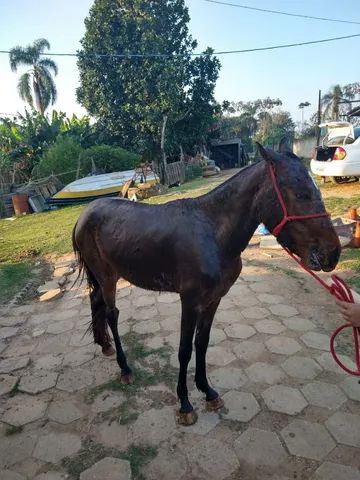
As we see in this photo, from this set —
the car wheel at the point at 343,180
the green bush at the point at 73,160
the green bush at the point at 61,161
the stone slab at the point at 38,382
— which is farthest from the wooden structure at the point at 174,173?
the stone slab at the point at 38,382

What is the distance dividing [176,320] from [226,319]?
66 cm

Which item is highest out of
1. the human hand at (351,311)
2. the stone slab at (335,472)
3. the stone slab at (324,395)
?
the human hand at (351,311)

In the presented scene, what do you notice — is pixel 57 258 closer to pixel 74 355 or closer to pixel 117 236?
pixel 74 355

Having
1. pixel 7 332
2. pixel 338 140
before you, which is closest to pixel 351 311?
pixel 7 332

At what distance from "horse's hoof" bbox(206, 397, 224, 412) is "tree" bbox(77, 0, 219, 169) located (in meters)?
21.4

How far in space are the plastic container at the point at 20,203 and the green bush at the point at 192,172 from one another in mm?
11764

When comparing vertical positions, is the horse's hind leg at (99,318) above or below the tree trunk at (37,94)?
below

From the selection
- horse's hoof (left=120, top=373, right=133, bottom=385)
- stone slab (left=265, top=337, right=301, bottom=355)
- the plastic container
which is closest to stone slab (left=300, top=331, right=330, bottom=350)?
stone slab (left=265, top=337, right=301, bottom=355)

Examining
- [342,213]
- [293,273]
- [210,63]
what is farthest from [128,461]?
[210,63]

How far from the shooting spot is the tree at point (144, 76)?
2209cm

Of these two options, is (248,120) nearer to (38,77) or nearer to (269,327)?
(38,77)

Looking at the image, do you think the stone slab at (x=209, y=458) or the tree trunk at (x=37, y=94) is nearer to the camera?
the stone slab at (x=209, y=458)

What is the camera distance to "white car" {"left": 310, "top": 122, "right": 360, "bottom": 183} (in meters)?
10.2

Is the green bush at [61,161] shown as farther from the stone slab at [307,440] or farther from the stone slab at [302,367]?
the stone slab at [307,440]
